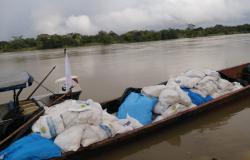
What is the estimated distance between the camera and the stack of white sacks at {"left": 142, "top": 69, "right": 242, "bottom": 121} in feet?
18.6

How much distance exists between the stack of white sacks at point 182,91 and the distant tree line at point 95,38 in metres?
40.7

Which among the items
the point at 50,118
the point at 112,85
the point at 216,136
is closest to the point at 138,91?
the point at 216,136

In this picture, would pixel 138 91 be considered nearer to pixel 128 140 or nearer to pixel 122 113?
pixel 122 113

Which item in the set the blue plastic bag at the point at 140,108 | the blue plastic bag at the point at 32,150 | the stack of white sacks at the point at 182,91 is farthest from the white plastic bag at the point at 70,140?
the stack of white sacks at the point at 182,91

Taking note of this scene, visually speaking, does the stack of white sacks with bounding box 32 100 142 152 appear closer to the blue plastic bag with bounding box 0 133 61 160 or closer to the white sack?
the blue plastic bag with bounding box 0 133 61 160

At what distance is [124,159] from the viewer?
4973 mm

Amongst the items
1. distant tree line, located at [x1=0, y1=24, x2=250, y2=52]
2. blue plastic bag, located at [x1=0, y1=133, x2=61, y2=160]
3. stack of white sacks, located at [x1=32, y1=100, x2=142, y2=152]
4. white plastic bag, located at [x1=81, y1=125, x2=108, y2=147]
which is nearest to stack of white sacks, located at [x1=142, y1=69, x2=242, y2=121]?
stack of white sacks, located at [x1=32, y1=100, x2=142, y2=152]

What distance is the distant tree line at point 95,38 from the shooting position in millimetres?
46562

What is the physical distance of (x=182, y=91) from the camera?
589 centimetres

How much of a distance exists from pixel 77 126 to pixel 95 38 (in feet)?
163

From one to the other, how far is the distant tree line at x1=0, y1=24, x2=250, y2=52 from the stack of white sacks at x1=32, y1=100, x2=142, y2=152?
42.1 metres

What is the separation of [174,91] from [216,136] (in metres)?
1.13

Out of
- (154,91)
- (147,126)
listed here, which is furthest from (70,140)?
(154,91)

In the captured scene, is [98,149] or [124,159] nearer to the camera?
[98,149]
